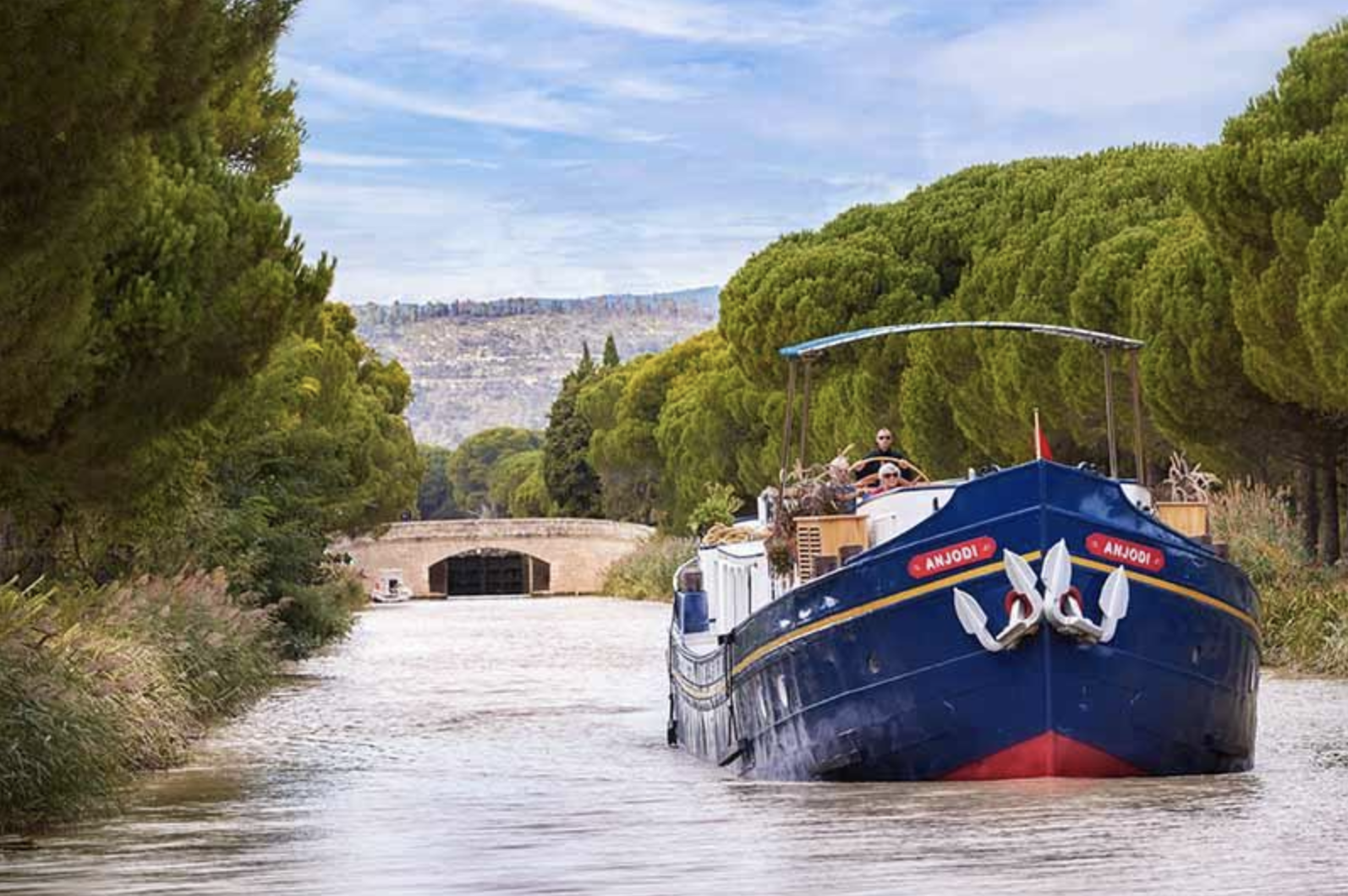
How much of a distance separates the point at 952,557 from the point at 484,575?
322 ft

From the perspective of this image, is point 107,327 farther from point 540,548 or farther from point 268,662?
point 540,548

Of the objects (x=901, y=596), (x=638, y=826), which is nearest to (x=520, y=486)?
(x=901, y=596)

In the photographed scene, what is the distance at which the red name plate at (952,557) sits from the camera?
16484 mm

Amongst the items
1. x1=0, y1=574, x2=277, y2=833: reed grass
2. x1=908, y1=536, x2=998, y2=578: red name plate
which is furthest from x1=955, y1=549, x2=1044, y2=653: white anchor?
x1=0, y1=574, x2=277, y2=833: reed grass

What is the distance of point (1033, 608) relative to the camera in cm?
1641

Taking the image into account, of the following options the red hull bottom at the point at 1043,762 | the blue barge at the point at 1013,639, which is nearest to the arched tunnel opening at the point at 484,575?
the blue barge at the point at 1013,639

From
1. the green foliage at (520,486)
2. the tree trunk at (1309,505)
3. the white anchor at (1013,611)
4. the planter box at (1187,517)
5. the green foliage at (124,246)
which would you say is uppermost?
the green foliage at (520,486)

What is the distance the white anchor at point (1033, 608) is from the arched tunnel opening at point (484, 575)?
9389 cm

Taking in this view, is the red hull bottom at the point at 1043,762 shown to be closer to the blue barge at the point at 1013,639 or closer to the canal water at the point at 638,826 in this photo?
the blue barge at the point at 1013,639

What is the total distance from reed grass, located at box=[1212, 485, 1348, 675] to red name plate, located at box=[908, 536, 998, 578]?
12753 millimetres

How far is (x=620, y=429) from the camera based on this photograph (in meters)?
99.3

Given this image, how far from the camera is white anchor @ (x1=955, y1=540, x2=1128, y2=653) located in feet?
53.8

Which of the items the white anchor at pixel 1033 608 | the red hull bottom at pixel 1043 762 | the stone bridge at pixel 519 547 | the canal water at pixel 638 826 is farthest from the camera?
the stone bridge at pixel 519 547

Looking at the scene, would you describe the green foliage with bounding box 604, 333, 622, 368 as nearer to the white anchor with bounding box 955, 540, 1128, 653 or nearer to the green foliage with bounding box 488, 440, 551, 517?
the green foliage with bounding box 488, 440, 551, 517
